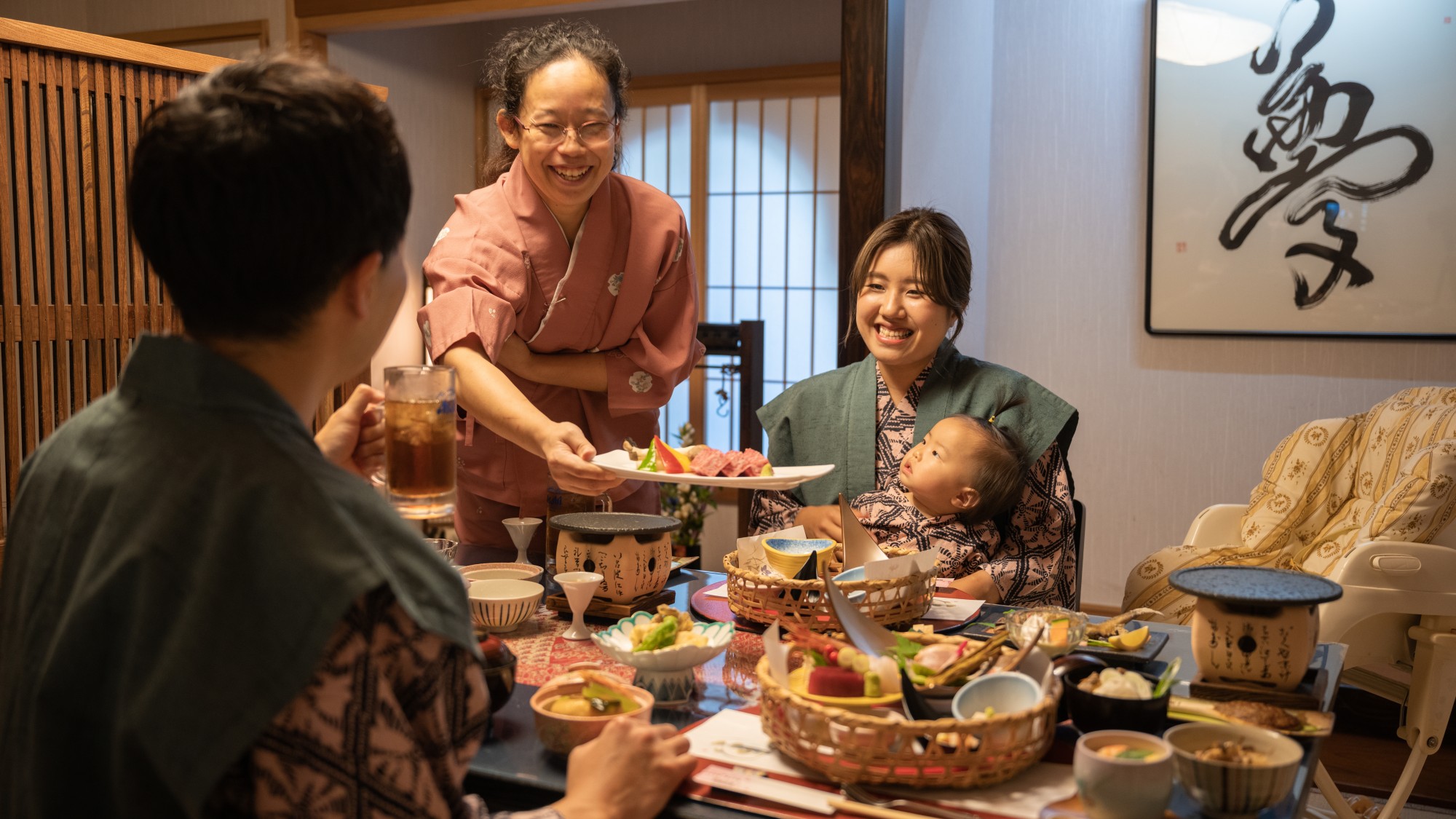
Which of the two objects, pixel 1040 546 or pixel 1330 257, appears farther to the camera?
pixel 1330 257

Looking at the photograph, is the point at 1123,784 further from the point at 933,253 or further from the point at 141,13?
the point at 141,13

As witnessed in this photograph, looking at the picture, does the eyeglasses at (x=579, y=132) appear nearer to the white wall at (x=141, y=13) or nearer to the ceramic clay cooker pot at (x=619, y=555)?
the ceramic clay cooker pot at (x=619, y=555)

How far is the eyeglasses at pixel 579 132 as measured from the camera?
83.2 inches

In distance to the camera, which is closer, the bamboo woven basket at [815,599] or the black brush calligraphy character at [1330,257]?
the bamboo woven basket at [815,599]

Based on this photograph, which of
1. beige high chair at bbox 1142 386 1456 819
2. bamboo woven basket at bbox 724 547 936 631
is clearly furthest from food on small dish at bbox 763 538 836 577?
beige high chair at bbox 1142 386 1456 819

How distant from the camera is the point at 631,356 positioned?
2277 millimetres

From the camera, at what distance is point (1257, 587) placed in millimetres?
1294

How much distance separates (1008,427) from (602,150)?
996mm

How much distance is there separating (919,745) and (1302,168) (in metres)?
3.36

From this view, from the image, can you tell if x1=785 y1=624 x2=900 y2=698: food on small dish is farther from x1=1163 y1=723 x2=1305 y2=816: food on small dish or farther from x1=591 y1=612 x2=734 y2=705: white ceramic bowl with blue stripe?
x1=1163 y1=723 x2=1305 y2=816: food on small dish

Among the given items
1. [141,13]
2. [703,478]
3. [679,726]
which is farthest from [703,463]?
[141,13]

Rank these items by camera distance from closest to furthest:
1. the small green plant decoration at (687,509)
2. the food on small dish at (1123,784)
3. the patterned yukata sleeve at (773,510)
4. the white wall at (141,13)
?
1. the food on small dish at (1123,784)
2. the patterned yukata sleeve at (773,510)
3. the small green plant decoration at (687,509)
4. the white wall at (141,13)

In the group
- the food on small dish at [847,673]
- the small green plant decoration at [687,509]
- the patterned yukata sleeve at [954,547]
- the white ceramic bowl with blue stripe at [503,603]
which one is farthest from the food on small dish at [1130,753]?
the small green plant decoration at [687,509]

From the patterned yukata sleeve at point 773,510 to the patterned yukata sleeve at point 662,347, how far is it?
299 mm
